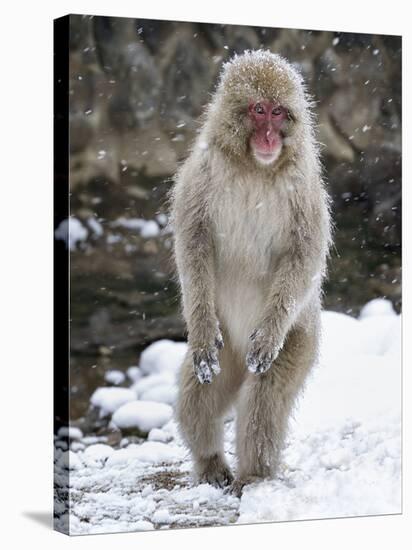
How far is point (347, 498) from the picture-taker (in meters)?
8.29

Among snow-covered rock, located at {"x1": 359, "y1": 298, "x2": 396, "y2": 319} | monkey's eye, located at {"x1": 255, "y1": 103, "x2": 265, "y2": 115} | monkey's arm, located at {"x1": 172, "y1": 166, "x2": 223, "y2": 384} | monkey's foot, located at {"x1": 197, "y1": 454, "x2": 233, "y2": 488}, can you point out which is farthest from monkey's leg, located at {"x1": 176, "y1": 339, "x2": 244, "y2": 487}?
monkey's eye, located at {"x1": 255, "y1": 103, "x2": 265, "y2": 115}

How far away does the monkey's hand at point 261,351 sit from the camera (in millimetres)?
7602

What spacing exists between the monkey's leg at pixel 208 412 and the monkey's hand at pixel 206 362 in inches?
10.9

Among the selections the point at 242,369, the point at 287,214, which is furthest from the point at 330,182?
the point at 242,369

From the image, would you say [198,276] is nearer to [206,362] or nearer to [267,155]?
[206,362]

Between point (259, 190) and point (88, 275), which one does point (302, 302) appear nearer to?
point (259, 190)

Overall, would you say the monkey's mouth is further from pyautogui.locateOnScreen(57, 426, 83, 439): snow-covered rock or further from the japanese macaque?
pyautogui.locateOnScreen(57, 426, 83, 439): snow-covered rock

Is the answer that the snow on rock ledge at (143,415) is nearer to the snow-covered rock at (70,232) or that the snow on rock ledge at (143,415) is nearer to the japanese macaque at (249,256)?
the japanese macaque at (249,256)

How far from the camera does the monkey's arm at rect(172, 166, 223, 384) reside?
24.9 feet

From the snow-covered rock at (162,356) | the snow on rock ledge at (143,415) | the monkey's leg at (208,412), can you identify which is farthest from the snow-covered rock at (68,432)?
the snow-covered rock at (162,356)

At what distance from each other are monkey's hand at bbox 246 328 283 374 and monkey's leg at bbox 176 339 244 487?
1.00ft

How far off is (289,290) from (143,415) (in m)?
1.51

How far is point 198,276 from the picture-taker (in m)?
7.63

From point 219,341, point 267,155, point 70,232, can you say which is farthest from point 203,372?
point 267,155
